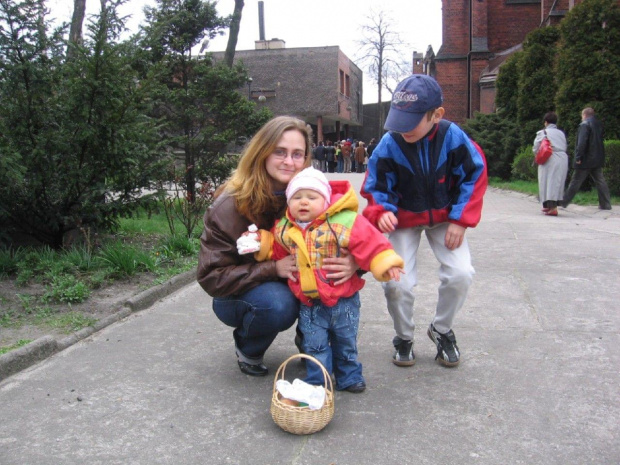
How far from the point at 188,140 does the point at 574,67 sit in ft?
28.9

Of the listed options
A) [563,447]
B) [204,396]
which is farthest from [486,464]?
[204,396]

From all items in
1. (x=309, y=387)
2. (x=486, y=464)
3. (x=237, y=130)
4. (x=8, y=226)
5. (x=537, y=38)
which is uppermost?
(x=537, y=38)

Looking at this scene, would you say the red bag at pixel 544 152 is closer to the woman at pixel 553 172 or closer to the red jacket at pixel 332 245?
the woman at pixel 553 172

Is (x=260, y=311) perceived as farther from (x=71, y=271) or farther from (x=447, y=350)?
(x=71, y=271)

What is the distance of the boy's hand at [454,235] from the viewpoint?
347cm

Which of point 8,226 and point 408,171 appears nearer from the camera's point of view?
point 408,171

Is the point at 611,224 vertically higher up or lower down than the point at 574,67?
lower down

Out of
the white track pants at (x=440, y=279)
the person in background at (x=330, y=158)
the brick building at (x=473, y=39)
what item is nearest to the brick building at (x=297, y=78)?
the person in background at (x=330, y=158)

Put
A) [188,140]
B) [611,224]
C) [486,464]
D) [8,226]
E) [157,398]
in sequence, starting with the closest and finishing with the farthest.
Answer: [486,464], [157,398], [8,226], [611,224], [188,140]

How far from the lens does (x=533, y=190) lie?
1555 cm

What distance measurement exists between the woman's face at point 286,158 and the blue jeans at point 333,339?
0.75 meters

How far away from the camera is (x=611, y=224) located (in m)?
9.77

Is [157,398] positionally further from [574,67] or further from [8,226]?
[574,67]

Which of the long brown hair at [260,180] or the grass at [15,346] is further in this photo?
the grass at [15,346]
